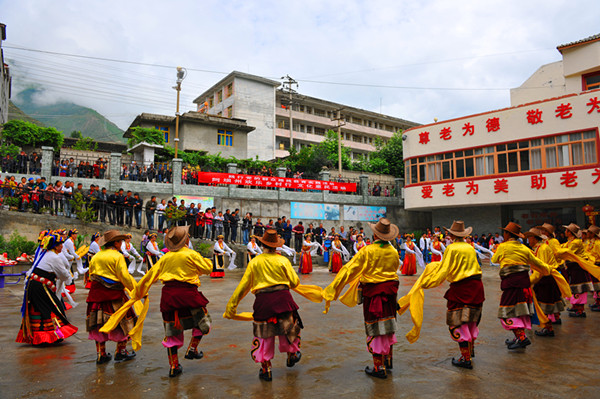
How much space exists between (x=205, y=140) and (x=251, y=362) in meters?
→ 29.8

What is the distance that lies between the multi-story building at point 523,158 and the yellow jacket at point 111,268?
21.9 m

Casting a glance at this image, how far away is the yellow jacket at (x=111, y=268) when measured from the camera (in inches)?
207

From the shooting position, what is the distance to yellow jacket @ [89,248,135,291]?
5262 mm

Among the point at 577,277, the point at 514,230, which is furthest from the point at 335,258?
the point at 514,230

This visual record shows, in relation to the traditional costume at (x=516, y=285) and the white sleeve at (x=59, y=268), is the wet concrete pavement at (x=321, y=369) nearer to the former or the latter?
the traditional costume at (x=516, y=285)

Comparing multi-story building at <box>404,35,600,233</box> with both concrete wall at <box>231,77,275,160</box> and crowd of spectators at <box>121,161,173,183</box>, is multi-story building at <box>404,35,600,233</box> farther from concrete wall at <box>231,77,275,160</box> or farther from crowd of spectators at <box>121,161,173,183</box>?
concrete wall at <box>231,77,275,160</box>

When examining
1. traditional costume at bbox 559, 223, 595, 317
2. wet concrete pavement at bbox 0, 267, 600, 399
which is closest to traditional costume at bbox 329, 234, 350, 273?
traditional costume at bbox 559, 223, 595, 317

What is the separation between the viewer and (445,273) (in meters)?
5.13

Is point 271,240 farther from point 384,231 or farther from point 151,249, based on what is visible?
point 151,249

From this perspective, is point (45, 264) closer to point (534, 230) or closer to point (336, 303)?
point (336, 303)

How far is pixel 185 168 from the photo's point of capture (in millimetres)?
21219

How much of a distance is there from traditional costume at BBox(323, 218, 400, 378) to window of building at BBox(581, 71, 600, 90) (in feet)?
84.0

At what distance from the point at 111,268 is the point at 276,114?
40.5 metres

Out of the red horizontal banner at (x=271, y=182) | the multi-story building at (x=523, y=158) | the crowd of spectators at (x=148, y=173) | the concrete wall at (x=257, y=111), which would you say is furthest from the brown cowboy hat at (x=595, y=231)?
the concrete wall at (x=257, y=111)
